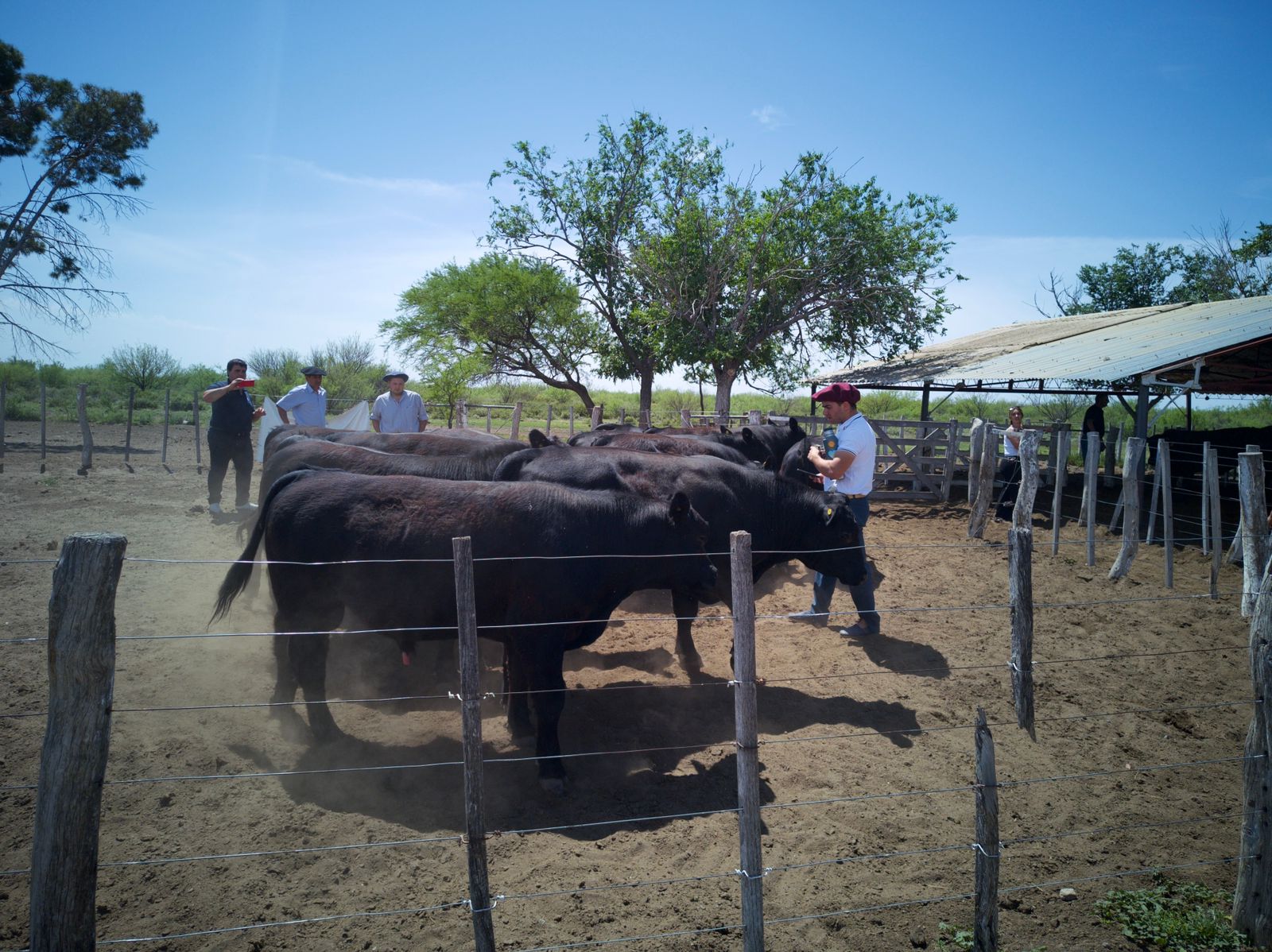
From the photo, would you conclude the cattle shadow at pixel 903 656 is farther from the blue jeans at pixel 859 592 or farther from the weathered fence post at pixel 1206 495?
the weathered fence post at pixel 1206 495

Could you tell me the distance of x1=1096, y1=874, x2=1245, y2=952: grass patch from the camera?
10.3 feet

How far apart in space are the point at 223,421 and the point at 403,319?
16.4 m

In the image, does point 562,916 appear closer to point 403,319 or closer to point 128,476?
point 128,476

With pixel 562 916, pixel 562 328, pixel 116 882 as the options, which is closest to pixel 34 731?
pixel 116 882

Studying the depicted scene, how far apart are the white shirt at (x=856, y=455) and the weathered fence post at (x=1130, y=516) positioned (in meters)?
4.01

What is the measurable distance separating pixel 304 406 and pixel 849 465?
7627 mm

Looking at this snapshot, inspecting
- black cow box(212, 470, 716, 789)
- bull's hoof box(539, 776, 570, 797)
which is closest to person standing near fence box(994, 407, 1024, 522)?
black cow box(212, 470, 716, 789)

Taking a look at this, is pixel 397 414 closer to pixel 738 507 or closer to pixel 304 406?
pixel 304 406

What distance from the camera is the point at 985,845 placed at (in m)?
2.81

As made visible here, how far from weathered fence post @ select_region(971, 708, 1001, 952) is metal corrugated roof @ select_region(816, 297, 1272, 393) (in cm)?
1068

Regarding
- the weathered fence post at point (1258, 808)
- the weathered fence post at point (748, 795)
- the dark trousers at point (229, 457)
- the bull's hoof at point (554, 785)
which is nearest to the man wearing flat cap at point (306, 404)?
the dark trousers at point (229, 457)

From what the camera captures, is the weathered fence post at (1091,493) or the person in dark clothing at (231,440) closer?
the weathered fence post at (1091,493)

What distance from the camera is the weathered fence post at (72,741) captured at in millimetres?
2312

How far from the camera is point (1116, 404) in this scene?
140 feet
